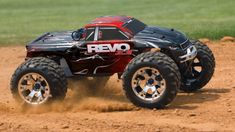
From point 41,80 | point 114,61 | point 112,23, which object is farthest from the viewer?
point 112,23

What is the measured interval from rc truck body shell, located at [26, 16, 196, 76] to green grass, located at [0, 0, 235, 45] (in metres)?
9.47

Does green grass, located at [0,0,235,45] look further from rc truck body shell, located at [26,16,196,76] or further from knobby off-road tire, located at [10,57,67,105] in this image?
knobby off-road tire, located at [10,57,67,105]

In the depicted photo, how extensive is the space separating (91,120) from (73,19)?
20.0 meters

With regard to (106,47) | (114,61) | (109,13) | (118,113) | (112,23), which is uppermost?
(112,23)

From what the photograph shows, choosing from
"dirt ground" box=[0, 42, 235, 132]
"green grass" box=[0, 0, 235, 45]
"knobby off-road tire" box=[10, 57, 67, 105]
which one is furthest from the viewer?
"green grass" box=[0, 0, 235, 45]

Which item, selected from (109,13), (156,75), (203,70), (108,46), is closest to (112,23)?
(108,46)

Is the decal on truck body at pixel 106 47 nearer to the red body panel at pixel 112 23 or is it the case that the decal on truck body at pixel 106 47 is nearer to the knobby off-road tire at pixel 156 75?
the red body panel at pixel 112 23

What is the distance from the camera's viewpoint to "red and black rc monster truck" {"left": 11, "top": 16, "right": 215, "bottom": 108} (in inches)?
424

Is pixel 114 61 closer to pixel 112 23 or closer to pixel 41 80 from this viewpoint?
pixel 112 23

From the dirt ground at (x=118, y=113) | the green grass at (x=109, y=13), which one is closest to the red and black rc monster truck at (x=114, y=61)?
the dirt ground at (x=118, y=113)

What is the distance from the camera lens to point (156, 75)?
10797 millimetres

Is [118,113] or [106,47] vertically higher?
[106,47]

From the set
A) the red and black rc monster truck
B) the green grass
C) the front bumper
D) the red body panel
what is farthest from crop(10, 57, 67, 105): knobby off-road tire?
the green grass

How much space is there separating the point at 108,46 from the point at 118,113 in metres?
1.47
